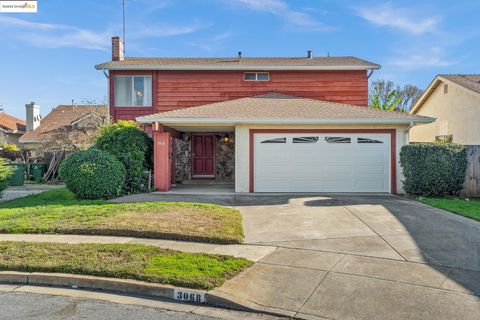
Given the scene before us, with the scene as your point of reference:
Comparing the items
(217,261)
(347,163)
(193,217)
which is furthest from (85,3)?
(217,261)

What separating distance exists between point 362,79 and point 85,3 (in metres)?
12.6

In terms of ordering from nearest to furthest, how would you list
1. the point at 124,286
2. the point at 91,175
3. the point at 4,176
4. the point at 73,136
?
the point at 124,286 < the point at 91,175 < the point at 4,176 < the point at 73,136

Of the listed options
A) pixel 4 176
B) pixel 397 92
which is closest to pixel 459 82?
pixel 397 92

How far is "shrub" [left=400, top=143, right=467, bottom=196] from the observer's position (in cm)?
1102

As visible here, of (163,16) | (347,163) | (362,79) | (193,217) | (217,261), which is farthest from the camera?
(362,79)

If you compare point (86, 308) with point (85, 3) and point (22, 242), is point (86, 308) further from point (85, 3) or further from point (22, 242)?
point (85, 3)

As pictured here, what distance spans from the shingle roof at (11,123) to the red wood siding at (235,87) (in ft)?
80.0

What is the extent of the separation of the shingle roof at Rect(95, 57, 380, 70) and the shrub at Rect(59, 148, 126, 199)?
6.68 m

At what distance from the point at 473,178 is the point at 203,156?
11656 mm

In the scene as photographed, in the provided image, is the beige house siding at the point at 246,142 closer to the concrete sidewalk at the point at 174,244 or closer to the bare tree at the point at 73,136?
the concrete sidewalk at the point at 174,244

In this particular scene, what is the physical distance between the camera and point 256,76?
1716cm

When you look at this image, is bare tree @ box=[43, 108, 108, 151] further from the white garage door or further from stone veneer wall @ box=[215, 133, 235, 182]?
the white garage door

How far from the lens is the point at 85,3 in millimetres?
14266

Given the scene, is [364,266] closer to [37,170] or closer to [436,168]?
[436,168]
